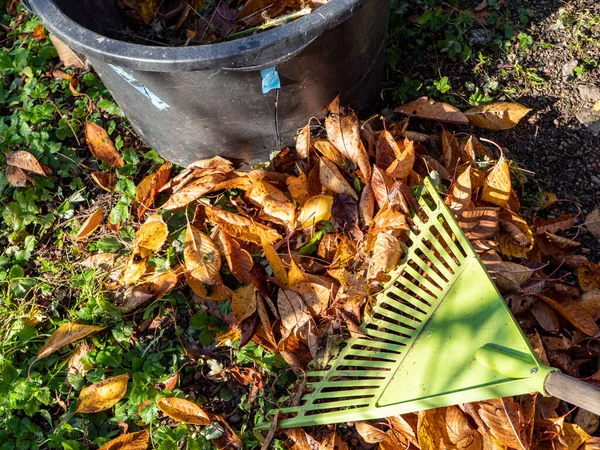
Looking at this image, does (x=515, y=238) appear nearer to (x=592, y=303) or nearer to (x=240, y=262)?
(x=592, y=303)

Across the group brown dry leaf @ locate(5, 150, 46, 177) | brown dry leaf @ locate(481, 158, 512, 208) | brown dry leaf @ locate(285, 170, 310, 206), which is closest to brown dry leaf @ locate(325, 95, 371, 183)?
brown dry leaf @ locate(285, 170, 310, 206)

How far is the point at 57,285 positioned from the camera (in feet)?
7.22

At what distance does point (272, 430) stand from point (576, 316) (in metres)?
0.99

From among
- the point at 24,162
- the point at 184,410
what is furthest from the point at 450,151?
the point at 24,162

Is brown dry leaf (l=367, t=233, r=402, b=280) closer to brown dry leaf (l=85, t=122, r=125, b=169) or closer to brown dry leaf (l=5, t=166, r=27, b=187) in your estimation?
brown dry leaf (l=85, t=122, r=125, b=169)

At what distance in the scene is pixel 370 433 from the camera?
71.1 inches

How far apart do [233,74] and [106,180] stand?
2.74ft

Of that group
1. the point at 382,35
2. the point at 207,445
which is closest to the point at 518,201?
the point at 382,35

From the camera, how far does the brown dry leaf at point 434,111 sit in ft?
7.53

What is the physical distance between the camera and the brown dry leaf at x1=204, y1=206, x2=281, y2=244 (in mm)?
2051

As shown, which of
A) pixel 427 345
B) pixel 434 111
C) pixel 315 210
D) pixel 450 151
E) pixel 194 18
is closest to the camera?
pixel 427 345

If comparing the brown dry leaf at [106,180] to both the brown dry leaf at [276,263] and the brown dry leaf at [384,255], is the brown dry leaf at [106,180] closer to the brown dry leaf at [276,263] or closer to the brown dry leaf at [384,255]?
the brown dry leaf at [276,263]

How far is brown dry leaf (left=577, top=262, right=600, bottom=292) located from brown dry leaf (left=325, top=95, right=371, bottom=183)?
764 mm

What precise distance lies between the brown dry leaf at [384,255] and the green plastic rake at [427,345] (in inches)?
1.4
